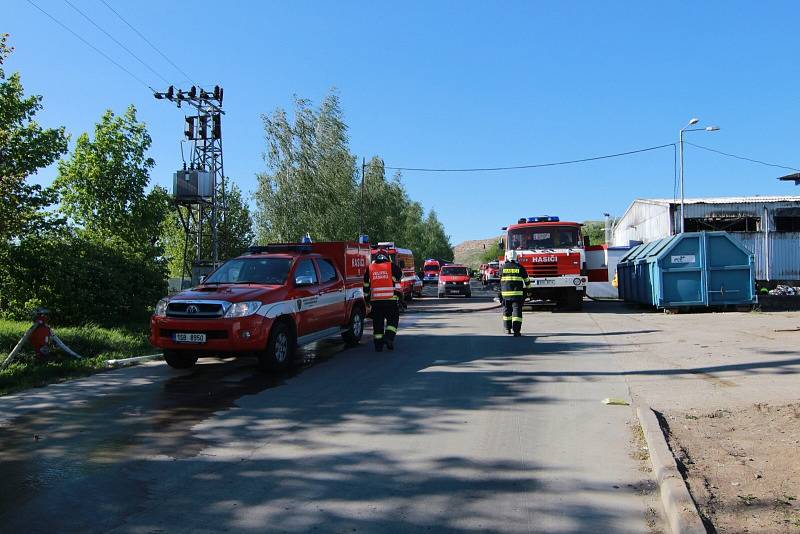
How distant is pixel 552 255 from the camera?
20000 mm

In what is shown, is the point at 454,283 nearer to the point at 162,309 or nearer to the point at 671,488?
the point at 162,309

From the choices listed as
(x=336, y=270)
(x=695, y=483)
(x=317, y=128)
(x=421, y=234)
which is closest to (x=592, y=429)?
(x=695, y=483)

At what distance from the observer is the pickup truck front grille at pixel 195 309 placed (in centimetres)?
842

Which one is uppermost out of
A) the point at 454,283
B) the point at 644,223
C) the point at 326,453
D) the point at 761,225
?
the point at 644,223

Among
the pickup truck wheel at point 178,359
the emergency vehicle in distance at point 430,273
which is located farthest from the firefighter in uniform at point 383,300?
the emergency vehicle in distance at point 430,273

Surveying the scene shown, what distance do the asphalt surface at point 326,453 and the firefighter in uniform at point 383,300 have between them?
2.18 m

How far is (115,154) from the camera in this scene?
60.0 feet

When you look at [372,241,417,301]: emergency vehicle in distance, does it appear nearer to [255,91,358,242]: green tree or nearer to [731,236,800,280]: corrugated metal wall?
[255,91,358,242]: green tree

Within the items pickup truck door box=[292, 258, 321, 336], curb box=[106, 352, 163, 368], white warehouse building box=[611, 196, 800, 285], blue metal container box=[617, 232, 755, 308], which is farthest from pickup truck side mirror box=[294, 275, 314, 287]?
white warehouse building box=[611, 196, 800, 285]

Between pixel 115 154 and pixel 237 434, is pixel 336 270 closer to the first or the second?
pixel 237 434

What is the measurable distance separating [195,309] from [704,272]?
15920 millimetres

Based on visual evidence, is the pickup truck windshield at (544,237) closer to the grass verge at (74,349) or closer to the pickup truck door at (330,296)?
the pickup truck door at (330,296)

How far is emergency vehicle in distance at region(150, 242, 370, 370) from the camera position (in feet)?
27.6

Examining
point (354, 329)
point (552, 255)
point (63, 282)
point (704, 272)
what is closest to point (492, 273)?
point (552, 255)
